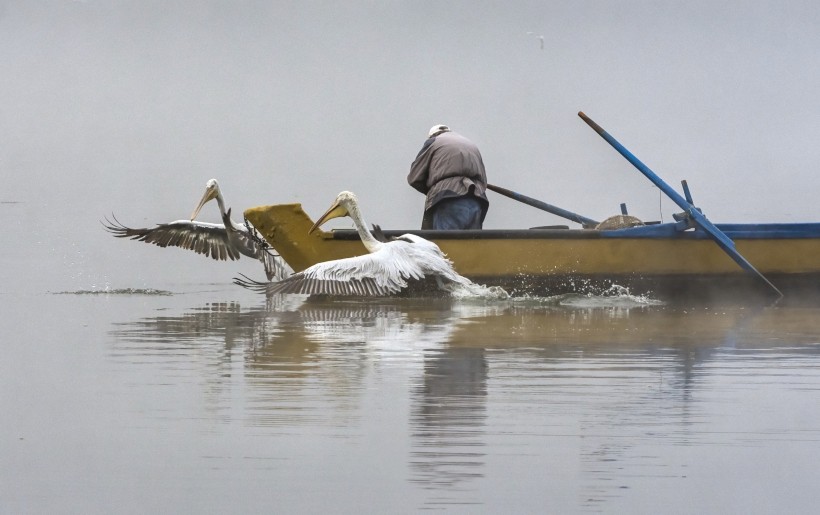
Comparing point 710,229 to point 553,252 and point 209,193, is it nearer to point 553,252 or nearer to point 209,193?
point 553,252

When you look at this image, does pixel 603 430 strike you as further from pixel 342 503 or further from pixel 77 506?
pixel 77 506

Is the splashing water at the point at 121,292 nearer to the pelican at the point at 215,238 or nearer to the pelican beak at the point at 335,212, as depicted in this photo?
the pelican at the point at 215,238

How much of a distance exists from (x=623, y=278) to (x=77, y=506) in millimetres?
8969

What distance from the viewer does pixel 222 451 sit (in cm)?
655

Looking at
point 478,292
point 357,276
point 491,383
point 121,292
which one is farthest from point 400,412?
point 121,292

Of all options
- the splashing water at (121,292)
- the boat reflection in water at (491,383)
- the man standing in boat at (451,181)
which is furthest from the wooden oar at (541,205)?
→ the splashing water at (121,292)

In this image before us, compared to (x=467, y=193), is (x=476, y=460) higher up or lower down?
lower down

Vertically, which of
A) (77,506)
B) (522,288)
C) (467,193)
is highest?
(467,193)

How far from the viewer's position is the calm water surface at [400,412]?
19.6ft

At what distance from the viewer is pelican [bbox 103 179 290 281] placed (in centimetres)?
1532

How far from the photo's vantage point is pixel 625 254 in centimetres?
1395

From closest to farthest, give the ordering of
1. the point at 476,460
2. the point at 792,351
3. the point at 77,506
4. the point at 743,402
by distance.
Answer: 1. the point at 77,506
2. the point at 476,460
3. the point at 743,402
4. the point at 792,351

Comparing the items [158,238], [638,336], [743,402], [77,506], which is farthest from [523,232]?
[77,506]

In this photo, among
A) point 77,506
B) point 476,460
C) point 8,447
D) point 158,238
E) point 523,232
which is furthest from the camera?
point 158,238
